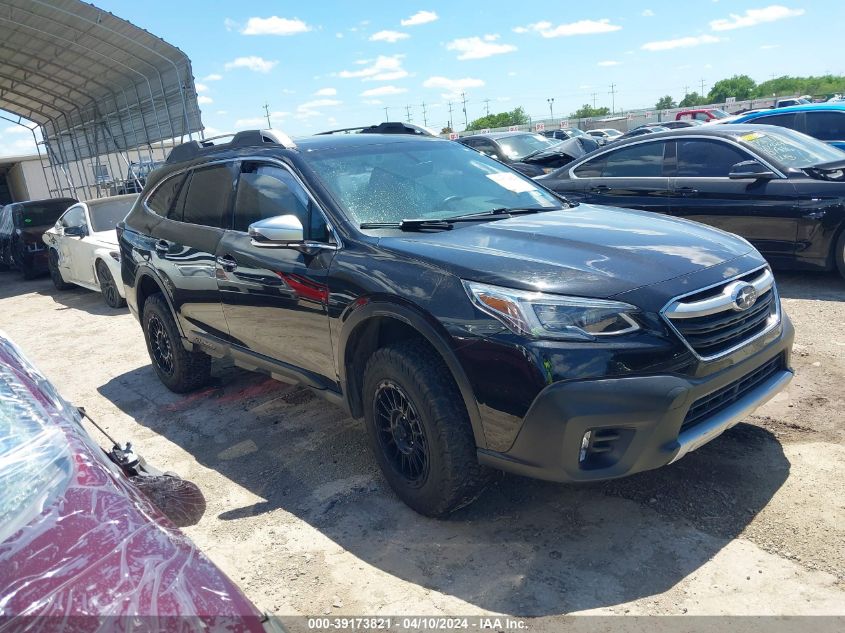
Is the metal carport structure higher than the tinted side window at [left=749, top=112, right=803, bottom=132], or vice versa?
the metal carport structure

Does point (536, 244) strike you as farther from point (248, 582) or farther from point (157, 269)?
point (157, 269)

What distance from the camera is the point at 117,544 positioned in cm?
172

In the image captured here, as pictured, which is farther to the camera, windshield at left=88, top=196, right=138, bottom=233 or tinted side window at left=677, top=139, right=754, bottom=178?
windshield at left=88, top=196, right=138, bottom=233

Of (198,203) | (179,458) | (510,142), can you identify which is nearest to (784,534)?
(179,458)

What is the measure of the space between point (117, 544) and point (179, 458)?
2.85 m

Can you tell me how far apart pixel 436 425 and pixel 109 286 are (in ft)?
25.6

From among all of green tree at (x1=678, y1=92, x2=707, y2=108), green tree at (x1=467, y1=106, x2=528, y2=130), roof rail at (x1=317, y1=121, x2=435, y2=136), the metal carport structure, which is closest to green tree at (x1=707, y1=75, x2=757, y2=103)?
green tree at (x1=678, y1=92, x2=707, y2=108)

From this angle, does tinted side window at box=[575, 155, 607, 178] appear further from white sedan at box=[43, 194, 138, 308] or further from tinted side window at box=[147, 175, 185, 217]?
white sedan at box=[43, 194, 138, 308]

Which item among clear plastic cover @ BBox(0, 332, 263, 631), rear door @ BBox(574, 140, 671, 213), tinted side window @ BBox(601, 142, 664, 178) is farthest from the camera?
tinted side window @ BBox(601, 142, 664, 178)

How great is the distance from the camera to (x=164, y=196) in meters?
5.46

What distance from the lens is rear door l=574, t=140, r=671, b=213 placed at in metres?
7.20

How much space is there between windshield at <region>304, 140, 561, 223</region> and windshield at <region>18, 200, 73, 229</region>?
38.6 ft

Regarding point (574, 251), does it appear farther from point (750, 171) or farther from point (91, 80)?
point (91, 80)

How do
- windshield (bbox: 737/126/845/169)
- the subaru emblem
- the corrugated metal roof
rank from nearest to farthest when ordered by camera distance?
the subaru emblem → windshield (bbox: 737/126/845/169) → the corrugated metal roof
